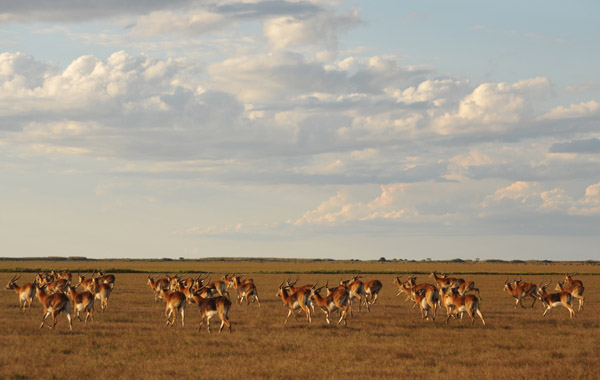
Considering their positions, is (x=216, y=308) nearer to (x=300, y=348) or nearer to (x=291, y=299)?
(x=291, y=299)

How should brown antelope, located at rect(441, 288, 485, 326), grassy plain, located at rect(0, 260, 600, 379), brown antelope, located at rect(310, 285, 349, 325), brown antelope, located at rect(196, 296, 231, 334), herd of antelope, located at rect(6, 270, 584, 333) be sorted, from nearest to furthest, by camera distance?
grassy plain, located at rect(0, 260, 600, 379) < brown antelope, located at rect(196, 296, 231, 334) < herd of antelope, located at rect(6, 270, 584, 333) < brown antelope, located at rect(441, 288, 485, 326) < brown antelope, located at rect(310, 285, 349, 325)

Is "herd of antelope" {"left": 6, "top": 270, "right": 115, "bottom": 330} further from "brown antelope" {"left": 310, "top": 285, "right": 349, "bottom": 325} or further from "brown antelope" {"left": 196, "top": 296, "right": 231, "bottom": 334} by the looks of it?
"brown antelope" {"left": 310, "top": 285, "right": 349, "bottom": 325}

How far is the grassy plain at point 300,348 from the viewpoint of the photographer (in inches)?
680

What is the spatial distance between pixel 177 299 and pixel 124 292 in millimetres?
20576

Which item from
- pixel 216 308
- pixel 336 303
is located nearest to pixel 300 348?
pixel 216 308

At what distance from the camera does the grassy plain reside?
17281mm

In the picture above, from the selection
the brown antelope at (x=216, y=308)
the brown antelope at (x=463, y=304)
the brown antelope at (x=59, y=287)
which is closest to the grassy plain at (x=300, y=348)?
the brown antelope at (x=463, y=304)

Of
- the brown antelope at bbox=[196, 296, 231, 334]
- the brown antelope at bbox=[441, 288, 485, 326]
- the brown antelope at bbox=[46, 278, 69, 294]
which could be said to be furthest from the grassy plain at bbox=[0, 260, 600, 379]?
the brown antelope at bbox=[46, 278, 69, 294]

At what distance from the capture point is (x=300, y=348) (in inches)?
828

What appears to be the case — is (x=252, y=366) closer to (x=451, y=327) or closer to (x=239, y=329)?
(x=239, y=329)

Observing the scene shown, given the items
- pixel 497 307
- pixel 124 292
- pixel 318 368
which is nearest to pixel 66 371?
pixel 318 368

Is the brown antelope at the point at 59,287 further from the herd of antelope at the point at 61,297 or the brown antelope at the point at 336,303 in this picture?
the brown antelope at the point at 336,303

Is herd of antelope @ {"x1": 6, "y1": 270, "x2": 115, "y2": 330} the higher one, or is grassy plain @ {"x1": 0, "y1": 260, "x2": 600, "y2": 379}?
herd of antelope @ {"x1": 6, "y1": 270, "x2": 115, "y2": 330}

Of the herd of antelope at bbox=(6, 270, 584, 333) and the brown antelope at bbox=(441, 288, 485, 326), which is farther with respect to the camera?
the brown antelope at bbox=(441, 288, 485, 326)
